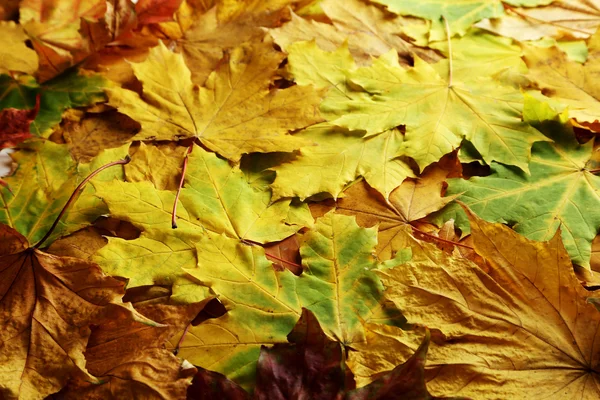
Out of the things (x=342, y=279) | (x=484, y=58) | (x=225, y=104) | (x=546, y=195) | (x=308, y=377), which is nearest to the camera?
(x=308, y=377)

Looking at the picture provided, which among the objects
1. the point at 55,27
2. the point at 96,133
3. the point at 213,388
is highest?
the point at 55,27

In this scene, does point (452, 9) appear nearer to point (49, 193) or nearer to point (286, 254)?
point (286, 254)

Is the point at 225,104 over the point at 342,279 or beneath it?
over

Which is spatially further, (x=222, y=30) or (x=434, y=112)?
(x=222, y=30)

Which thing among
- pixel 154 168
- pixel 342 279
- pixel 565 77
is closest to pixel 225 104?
pixel 154 168

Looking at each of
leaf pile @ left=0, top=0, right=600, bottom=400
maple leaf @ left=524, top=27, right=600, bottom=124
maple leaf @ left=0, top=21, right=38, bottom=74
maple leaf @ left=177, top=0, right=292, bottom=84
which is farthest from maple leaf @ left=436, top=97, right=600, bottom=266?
maple leaf @ left=0, top=21, right=38, bottom=74

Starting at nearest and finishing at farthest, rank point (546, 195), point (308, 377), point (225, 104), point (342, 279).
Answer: point (308, 377)
point (342, 279)
point (546, 195)
point (225, 104)

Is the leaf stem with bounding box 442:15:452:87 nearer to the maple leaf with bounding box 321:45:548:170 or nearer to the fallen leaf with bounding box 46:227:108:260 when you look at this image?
the maple leaf with bounding box 321:45:548:170

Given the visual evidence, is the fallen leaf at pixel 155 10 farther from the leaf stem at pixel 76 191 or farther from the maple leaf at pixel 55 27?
the leaf stem at pixel 76 191
